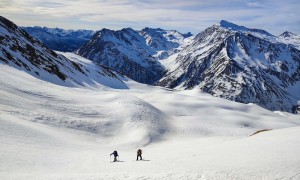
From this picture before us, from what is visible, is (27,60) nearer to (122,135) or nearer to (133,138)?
(122,135)

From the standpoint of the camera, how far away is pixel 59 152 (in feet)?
124

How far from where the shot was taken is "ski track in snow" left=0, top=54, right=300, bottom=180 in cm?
2564

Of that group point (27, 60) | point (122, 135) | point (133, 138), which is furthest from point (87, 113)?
point (27, 60)

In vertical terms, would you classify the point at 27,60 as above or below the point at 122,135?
above

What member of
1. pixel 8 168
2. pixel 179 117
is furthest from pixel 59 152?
pixel 179 117

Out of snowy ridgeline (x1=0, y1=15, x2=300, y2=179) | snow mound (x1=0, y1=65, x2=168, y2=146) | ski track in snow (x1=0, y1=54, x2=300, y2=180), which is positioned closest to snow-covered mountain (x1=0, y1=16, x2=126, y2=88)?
snowy ridgeline (x1=0, y1=15, x2=300, y2=179)

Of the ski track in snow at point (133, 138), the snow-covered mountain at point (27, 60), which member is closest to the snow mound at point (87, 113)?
the ski track in snow at point (133, 138)

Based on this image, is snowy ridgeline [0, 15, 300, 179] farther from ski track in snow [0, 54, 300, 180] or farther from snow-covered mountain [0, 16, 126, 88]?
snow-covered mountain [0, 16, 126, 88]

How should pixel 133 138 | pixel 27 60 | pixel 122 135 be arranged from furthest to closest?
pixel 27 60, pixel 122 135, pixel 133 138

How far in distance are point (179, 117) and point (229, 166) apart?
59.1m

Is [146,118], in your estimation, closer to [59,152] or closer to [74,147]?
[74,147]

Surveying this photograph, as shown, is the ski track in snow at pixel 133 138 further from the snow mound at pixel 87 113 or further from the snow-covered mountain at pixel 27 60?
the snow-covered mountain at pixel 27 60

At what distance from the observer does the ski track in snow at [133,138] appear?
2564cm

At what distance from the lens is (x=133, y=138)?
59.9 metres
